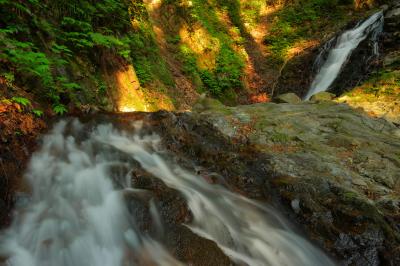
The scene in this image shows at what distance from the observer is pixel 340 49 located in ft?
46.3

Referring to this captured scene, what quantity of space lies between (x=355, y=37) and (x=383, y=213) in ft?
38.3

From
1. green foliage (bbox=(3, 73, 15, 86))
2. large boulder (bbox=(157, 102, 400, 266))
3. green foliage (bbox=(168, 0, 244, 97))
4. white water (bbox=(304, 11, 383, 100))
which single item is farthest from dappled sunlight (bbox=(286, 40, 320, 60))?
green foliage (bbox=(3, 73, 15, 86))

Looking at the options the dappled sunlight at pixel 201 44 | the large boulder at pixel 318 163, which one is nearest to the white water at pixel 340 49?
the dappled sunlight at pixel 201 44

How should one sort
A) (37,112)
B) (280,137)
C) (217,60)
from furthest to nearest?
(217,60)
(280,137)
(37,112)

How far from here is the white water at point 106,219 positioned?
344cm

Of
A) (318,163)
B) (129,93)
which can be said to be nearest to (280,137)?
(318,163)

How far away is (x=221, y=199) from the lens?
5004 mm

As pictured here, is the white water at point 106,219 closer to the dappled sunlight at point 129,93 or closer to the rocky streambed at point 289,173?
the rocky streambed at point 289,173

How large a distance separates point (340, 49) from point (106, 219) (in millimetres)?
13252

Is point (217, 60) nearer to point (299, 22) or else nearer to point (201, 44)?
point (201, 44)

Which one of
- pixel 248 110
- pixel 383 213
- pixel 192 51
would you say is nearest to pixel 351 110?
pixel 248 110

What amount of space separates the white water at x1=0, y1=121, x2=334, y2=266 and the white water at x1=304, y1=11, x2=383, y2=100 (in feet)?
32.5

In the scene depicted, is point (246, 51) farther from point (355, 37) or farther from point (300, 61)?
point (355, 37)

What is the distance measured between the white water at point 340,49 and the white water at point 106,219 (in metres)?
9.90
